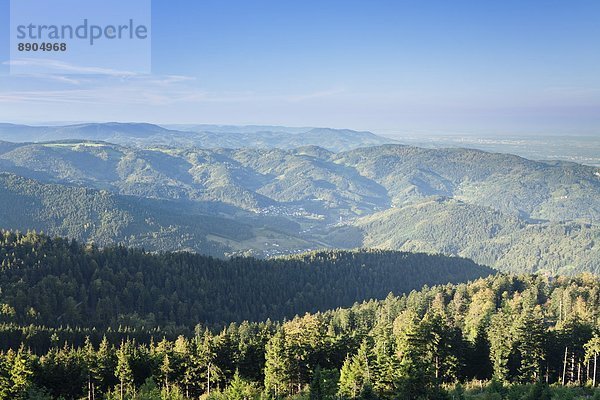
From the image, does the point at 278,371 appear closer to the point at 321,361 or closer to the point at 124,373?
the point at 321,361

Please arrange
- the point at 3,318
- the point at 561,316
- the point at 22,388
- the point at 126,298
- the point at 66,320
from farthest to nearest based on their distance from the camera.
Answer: the point at 126,298
the point at 66,320
the point at 3,318
the point at 561,316
the point at 22,388

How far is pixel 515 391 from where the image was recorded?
6962 cm

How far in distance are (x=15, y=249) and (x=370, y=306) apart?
449ft

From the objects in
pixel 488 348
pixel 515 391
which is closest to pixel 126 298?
pixel 488 348

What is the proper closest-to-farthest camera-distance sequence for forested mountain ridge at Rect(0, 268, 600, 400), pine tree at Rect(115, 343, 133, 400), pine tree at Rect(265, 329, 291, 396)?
1. forested mountain ridge at Rect(0, 268, 600, 400)
2. pine tree at Rect(265, 329, 291, 396)
3. pine tree at Rect(115, 343, 133, 400)

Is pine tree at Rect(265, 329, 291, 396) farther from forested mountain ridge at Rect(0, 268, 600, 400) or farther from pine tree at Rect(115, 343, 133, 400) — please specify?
pine tree at Rect(115, 343, 133, 400)

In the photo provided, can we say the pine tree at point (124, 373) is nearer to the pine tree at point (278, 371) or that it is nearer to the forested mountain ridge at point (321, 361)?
the forested mountain ridge at point (321, 361)

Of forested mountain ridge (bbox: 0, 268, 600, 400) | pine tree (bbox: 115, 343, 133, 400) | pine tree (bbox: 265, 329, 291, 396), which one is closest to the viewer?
forested mountain ridge (bbox: 0, 268, 600, 400)

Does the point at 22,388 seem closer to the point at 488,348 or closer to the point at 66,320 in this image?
the point at 488,348

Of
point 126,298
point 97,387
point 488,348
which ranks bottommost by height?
point 126,298

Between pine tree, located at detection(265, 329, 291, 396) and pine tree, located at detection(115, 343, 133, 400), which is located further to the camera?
pine tree, located at detection(115, 343, 133, 400)

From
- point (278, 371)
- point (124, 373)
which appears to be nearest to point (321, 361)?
point (278, 371)

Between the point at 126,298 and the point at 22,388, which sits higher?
the point at 22,388

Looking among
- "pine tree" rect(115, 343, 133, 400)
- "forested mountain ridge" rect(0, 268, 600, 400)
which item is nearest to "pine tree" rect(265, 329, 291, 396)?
"forested mountain ridge" rect(0, 268, 600, 400)
